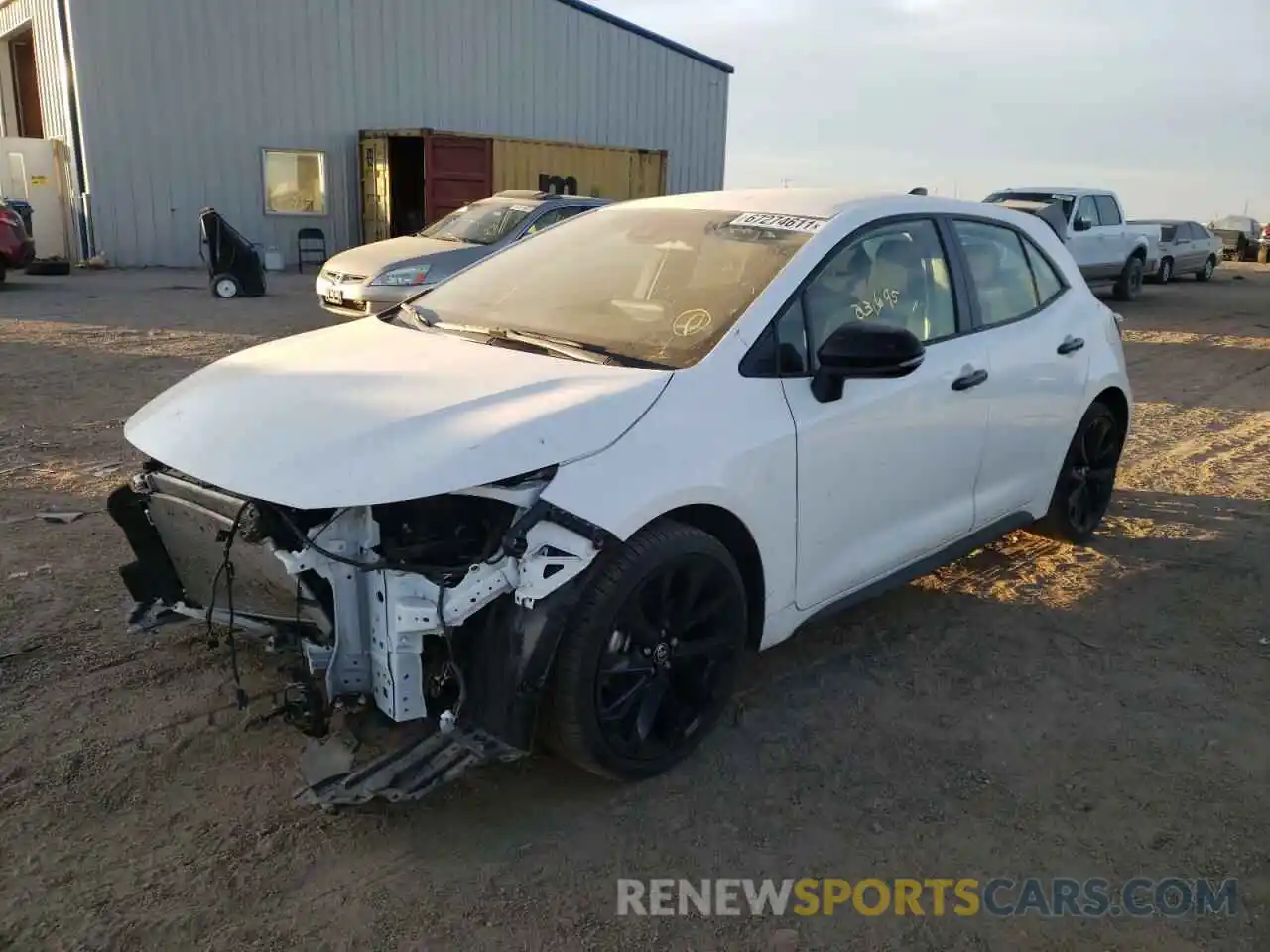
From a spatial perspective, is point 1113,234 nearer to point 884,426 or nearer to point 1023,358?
point 1023,358

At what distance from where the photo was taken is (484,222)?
12914 millimetres

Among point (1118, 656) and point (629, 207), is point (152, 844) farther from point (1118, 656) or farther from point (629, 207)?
point (1118, 656)

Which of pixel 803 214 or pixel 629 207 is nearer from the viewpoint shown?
pixel 803 214

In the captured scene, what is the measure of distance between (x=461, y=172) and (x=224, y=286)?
6617mm

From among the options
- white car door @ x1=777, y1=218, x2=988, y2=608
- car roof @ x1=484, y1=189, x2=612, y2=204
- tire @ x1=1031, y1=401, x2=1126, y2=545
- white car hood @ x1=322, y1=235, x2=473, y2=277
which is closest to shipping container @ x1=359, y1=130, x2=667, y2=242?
car roof @ x1=484, y1=189, x2=612, y2=204

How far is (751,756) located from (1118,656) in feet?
5.79

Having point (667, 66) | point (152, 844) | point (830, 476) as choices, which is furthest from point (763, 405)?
point (667, 66)

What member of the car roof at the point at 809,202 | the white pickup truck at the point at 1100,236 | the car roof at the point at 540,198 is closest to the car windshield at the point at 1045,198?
the white pickup truck at the point at 1100,236

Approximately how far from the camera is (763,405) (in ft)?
10.8

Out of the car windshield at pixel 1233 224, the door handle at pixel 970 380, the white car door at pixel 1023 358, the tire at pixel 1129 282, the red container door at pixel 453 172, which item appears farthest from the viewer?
the car windshield at pixel 1233 224

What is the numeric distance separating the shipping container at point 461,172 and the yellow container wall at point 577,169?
0.02m

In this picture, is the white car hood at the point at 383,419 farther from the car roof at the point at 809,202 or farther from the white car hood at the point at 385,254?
the white car hood at the point at 385,254

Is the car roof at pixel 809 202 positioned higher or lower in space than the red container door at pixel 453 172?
lower

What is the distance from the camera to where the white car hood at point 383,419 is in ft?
8.75
